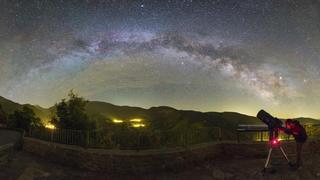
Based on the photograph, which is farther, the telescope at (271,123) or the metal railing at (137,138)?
the metal railing at (137,138)

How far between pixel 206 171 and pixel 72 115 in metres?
15.0

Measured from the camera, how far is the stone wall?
Answer: 14.9 m

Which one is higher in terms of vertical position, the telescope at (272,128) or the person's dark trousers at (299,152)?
the telescope at (272,128)

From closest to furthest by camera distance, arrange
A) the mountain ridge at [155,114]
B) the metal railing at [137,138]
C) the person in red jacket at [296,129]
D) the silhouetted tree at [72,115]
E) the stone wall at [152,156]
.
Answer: the person in red jacket at [296,129], the stone wall at [152,156], the metal railing at [137,138], the silhouetted tree at [72,115], the mountain ridge at [155,114]

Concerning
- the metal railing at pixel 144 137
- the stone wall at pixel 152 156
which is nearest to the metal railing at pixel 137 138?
the metal railing at pixel 144 137

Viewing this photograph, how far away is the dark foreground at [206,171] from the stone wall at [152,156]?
37 centimetres

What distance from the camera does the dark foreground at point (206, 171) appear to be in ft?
43.0

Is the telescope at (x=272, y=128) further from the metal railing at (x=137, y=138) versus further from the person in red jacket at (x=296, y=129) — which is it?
the metal railing at (x=137, y=138)

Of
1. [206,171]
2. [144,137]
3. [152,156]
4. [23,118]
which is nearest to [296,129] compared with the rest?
[206,171]

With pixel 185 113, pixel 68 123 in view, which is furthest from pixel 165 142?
pixel 185 113

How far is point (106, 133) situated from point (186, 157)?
4.53 m

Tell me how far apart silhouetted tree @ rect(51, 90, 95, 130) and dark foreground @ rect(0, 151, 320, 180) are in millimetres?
9839

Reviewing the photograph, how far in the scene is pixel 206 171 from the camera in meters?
14.6

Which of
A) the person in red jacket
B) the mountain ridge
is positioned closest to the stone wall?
the person in red jacket
